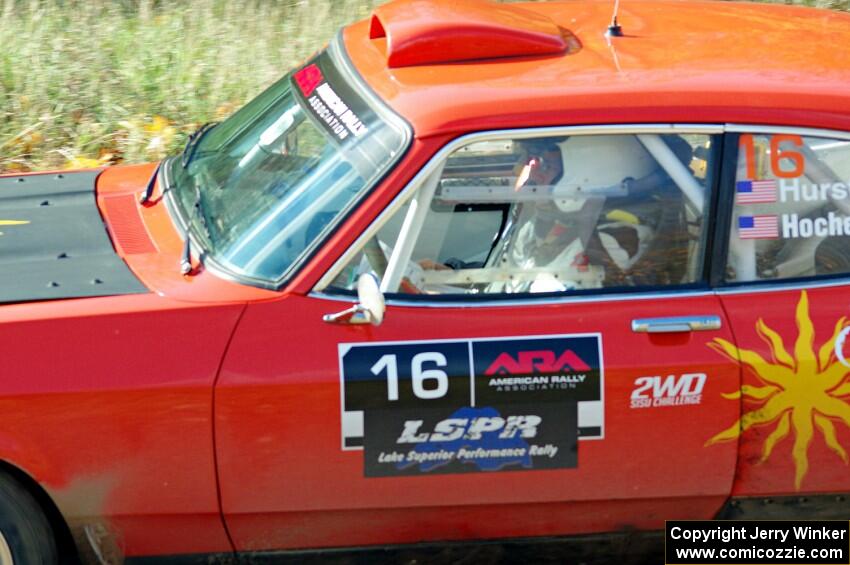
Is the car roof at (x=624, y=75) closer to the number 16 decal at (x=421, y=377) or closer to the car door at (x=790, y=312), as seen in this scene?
the car door at (x=790, y=312)

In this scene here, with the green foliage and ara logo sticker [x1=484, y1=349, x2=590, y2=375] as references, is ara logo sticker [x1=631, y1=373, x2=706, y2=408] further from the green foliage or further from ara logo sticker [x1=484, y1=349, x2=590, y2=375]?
the green foliage

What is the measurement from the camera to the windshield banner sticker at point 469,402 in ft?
10.3

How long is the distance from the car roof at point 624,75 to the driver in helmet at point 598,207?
10 centimetres

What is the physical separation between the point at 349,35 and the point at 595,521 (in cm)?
183

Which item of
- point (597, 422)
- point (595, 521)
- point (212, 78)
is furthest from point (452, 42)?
point (212, 78)

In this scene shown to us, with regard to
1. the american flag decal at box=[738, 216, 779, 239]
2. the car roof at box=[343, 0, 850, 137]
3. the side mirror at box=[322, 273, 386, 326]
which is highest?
the car roof at box=[343, 0, 850, 137]

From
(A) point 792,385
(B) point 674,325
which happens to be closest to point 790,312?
(A) point 792,385

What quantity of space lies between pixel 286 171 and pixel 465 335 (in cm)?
77

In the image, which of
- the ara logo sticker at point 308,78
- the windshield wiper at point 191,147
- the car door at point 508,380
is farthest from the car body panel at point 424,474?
the windshield wiper at point 191,147

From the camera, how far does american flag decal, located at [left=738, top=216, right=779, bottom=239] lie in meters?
3.32

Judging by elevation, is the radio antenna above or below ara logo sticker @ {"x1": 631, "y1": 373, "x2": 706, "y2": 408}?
above

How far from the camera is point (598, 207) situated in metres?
3.39

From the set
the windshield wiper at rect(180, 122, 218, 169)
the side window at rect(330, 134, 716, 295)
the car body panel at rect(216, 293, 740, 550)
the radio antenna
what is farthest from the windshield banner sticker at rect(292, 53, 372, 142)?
the radio antenna

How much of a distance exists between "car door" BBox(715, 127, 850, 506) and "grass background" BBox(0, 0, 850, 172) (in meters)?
4.00
